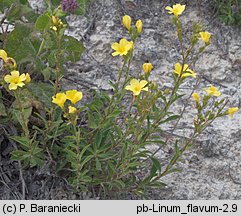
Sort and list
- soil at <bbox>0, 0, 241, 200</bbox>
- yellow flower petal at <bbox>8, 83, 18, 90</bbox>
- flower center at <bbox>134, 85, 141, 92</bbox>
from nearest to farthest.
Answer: yellow flower petal at <bbox>8, 83, 18, 90</bbox> < flower center at <bbox>134, 85, 141, 92</bbox> < soil at <bbox>0, 0, 241, 200</bbox>

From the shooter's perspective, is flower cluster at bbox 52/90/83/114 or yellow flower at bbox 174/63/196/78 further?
yellow flower at bbox 174/63/196/78

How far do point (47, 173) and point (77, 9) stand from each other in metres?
0.91

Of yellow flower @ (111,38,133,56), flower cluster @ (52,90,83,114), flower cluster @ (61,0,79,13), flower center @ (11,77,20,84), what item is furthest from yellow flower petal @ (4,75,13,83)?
flower cluster @ (61,0,79,13)

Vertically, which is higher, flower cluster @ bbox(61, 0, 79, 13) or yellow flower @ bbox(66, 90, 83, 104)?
flower cluster @ bbox(61, 0, 79, 13)

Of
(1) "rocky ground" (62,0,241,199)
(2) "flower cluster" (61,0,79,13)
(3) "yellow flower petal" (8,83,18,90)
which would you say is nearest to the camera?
(3) "yellow flower petal" (8,83,18,90)

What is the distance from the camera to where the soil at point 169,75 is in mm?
2572

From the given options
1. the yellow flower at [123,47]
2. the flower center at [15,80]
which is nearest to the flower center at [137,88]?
the yellow flower at [123,47]

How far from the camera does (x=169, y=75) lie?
3.36 meters

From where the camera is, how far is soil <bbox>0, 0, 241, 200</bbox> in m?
2.57

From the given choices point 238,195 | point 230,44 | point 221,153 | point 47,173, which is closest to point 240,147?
point 221,153

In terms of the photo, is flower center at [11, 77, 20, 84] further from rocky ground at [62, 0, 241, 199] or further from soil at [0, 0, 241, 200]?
rocky ground at [62, 0, 241, 199]

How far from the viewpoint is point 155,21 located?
3.66 m

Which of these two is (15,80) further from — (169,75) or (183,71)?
(169,75)

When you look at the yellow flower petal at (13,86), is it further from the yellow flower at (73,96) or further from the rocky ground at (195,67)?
the rocky ground at (195,67)
